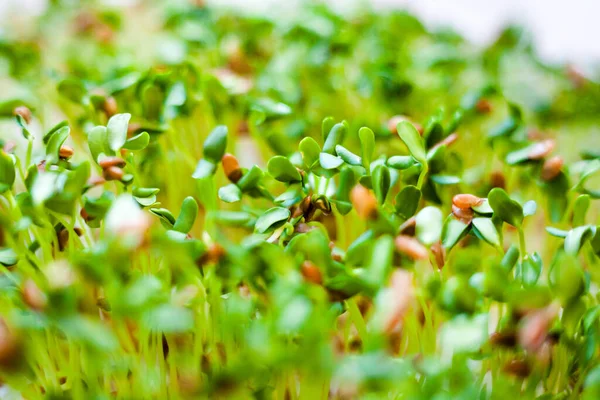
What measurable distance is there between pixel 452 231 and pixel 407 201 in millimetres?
73

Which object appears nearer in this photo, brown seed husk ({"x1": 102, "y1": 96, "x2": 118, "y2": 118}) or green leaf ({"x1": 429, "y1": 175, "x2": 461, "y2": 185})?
green leaf ({"x1": 429, "y1": 175, "x2": 461, "y2": 185})

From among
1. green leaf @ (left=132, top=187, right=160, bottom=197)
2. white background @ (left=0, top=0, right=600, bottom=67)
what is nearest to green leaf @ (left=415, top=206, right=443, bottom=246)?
green leaf @ (left=132, top=187, right=160, bottom=197)

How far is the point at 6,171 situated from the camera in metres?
0.71

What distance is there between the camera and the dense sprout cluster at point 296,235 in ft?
1.83

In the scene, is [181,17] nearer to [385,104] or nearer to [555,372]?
[385,104]

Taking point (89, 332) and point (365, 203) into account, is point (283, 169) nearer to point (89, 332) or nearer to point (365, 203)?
point (365, 203)

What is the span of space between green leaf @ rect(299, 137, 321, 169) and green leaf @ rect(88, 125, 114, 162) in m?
0.25

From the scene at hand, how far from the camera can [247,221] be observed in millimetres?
789

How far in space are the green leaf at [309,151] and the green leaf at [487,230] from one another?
218mm

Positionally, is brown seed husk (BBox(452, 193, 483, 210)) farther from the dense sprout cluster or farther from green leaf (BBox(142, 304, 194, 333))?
green leaf (BBox(142, 304, 194, 333))

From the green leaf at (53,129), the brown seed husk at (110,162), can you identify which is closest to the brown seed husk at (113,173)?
the brown seed husk at (110,162)

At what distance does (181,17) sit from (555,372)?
114 centimetres

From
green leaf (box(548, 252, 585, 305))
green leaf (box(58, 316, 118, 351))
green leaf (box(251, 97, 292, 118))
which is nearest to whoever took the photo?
green leaf (box(58, 316, 118, 351))

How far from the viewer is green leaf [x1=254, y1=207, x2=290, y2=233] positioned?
70 cm
